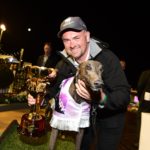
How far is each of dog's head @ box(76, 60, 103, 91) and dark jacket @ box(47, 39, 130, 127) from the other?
0.18 metres

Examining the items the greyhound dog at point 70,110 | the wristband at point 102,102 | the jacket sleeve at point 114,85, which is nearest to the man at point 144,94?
the greyhound dog at point 70,110

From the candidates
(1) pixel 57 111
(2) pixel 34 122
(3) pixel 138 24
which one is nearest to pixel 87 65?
(1) pixel 57 111

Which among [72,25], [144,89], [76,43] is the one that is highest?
[72,25]

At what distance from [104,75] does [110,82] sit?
0.06m

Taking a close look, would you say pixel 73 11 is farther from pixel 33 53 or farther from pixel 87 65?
pixel 87 65

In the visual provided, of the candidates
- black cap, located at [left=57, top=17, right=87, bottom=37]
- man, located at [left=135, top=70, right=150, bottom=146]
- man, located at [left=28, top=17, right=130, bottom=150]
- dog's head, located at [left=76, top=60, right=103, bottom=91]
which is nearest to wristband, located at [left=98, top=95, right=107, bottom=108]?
man, located at [left=28, top=17, right=130, bottom=150]

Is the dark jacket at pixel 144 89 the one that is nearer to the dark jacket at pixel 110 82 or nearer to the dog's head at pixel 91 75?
the dark jacket at pixel 110 82

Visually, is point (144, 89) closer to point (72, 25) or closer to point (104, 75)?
point (104, 75)

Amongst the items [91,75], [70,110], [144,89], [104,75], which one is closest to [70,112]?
[70,110]

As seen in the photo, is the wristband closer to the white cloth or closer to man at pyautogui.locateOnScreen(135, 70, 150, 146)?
the white cloth

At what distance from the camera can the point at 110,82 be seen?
7.23 feet

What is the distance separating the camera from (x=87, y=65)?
6.70ft

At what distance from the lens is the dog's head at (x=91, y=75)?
181cm

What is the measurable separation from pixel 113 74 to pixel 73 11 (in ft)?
45.8
